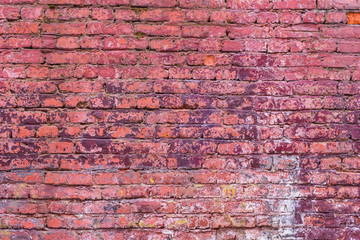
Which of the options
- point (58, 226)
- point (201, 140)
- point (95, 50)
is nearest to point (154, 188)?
point (201, 140)

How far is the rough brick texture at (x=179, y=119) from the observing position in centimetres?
175

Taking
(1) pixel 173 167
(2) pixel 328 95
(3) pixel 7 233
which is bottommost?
(3) pixel 7 233

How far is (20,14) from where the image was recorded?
68.6 inches

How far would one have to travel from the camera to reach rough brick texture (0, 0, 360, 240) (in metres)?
1.75

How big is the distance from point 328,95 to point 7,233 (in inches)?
95.2

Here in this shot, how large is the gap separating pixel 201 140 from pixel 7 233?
1.47 m

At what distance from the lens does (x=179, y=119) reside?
69.8 inches

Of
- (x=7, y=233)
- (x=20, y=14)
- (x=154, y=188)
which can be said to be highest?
(x=20, y=14)

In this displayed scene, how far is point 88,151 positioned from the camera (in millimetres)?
1754

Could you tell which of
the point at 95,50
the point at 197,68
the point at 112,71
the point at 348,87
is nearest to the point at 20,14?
the point at 95,50

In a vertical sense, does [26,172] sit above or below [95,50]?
below

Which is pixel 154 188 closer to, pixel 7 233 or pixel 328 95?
pixel 7 233

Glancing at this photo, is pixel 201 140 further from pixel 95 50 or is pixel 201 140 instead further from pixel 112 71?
pixel 95 50

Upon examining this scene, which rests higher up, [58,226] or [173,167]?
[173,167]
